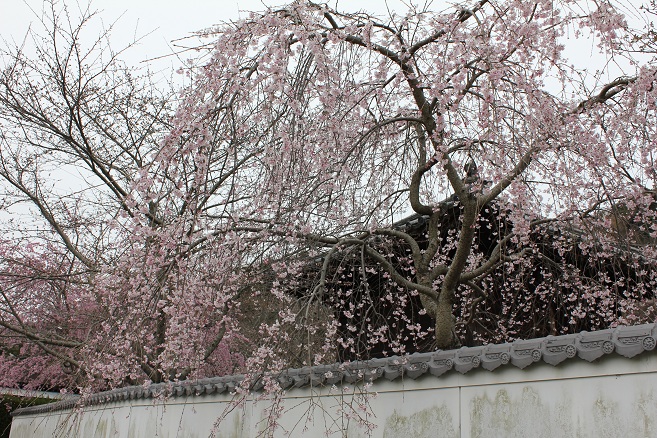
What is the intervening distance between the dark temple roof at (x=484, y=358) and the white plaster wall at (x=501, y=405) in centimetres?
7

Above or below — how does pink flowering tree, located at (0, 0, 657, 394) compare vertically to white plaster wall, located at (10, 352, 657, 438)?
above

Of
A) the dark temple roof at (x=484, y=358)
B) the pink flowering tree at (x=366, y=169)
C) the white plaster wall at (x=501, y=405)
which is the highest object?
the pink flowering tree at (x=366, y=169)

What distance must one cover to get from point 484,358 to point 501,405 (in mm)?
278

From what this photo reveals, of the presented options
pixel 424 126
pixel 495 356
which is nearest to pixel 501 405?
pixel 495 356

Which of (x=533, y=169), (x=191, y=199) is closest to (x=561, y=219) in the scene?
(x=533, y=169)

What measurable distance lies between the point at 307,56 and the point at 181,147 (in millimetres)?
1070

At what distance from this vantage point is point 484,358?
373 cm

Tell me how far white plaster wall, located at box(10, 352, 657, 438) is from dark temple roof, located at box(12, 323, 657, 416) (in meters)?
0.07

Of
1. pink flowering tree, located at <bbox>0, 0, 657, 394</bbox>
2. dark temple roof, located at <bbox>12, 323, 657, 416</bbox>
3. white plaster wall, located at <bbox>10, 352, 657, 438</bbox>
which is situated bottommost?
white plaster wall, located at <bbox>10, 352, 657, 438</bbox>

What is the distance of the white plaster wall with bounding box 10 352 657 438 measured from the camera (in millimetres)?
3078

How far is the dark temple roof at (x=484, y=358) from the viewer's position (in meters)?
3.09

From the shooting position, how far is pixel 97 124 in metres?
11.5

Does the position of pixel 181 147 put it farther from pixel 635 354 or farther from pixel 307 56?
pixel 635 354

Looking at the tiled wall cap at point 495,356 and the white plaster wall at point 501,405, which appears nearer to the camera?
the white plaster wall at point 501,405
